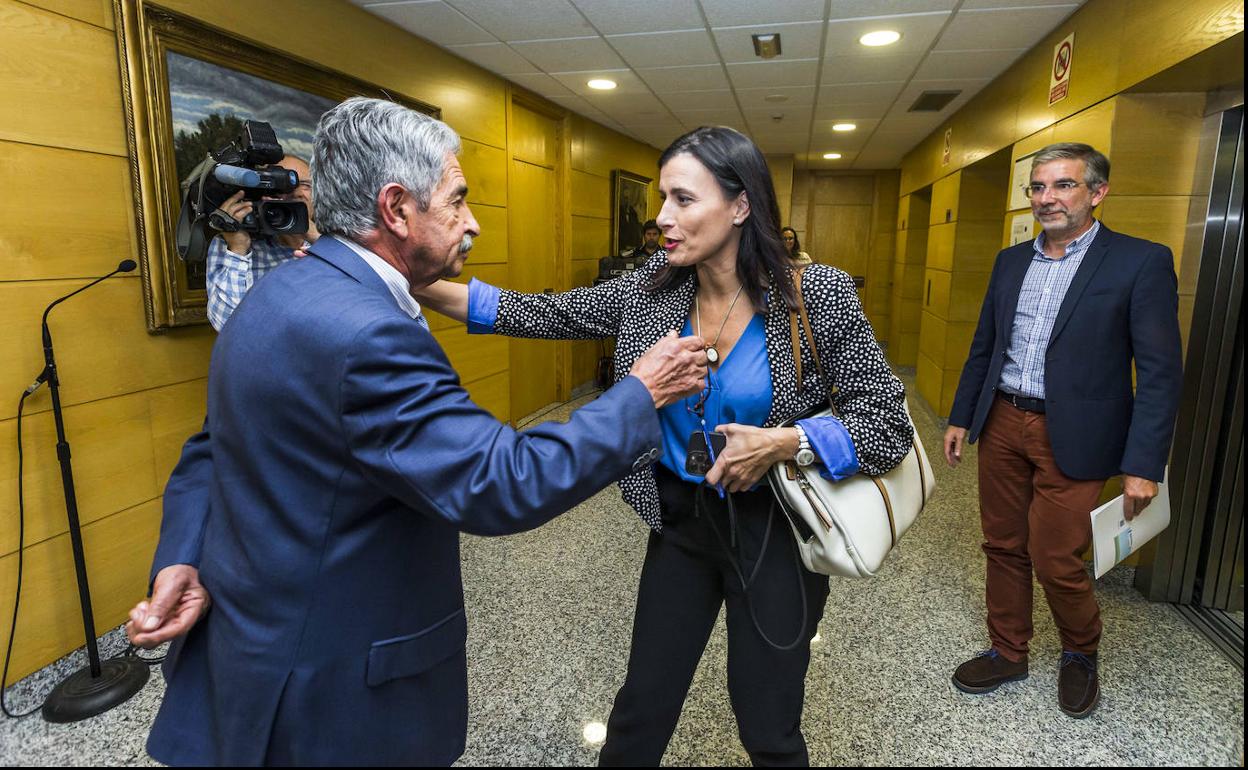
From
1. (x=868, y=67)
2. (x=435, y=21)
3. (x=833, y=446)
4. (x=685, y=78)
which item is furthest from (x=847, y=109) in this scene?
(x=833, y=446)

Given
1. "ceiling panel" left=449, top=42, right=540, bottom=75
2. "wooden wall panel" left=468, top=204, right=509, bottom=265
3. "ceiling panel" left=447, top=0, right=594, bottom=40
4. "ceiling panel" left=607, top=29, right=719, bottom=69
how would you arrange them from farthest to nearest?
"wooden wall panel" left=468, top=204, right=509, bottom=265
"ceiling panel" left=449, top=42, right=540, bottom=75
"ceiling panel" left=607, top=29, right=719, bottom=69
"ceiling panel" left=447, top=0, right=594, bottom=40

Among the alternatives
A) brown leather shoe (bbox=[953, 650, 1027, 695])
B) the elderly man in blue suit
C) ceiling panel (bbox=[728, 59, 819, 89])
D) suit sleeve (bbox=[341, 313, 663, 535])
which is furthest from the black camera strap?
ceiling panel (bbox=[728, 59, 819, 89])

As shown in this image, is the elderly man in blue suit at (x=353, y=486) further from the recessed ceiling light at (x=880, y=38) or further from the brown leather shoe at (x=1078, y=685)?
the recessed ceiling light at (x=880, y=38)

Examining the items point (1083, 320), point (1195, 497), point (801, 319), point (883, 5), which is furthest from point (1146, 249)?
point (883, 5)

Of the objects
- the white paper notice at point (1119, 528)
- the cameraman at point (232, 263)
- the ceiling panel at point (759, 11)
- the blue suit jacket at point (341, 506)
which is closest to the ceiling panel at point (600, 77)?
the ceiling panel at point (759, 11)

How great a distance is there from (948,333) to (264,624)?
604cm

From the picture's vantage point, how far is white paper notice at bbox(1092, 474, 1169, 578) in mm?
2004

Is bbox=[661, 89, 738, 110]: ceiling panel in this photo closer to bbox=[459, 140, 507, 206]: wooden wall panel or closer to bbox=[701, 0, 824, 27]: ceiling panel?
bbox=[459, 140, 507, 206]: wooden wall panel

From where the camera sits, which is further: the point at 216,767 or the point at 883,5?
the point at 883,5

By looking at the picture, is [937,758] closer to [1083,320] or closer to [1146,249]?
[1083,320]

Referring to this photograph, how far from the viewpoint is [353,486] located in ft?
2.94

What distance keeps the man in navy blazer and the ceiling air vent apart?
3.80 metres

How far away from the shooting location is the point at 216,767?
38.3 inches

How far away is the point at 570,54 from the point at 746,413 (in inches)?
152
